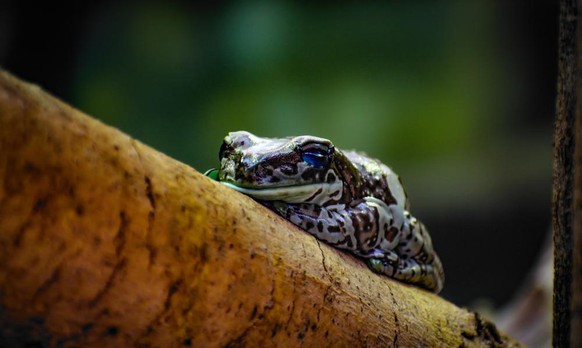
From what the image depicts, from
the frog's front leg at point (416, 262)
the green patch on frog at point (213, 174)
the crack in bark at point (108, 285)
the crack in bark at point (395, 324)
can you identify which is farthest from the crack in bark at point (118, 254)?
the frog's front leg at point (416, 262)

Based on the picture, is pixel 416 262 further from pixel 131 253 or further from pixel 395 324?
pixel 131 253

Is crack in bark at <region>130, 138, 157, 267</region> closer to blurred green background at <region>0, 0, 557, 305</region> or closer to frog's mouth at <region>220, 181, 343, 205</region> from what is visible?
frog's mouth at <region>220, 181, 343, 205</region>

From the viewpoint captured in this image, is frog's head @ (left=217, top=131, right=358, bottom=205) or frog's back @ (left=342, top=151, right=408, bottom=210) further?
frog's back @ (left=342, top=151, right=408, bottom=210)

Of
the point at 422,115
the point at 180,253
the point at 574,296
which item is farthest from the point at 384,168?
the point at 422,115

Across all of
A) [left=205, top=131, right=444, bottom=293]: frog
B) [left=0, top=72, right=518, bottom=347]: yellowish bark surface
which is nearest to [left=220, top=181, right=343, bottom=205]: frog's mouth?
[left=205, top=131, right=444, bottom=293]: frog

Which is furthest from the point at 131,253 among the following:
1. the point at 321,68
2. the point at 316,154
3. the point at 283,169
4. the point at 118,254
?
the point at 321,68

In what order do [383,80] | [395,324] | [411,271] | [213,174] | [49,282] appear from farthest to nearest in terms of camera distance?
[383,80], [411,271], [213,174], [395,324], [49,282]

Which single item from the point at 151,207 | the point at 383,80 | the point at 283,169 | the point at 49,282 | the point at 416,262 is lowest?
the point at 49,282
